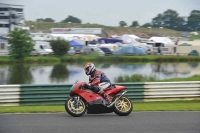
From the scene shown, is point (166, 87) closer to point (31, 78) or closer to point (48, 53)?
point (31, 78)

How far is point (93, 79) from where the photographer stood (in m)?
10.7

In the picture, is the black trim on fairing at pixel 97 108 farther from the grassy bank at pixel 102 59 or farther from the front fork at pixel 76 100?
the grassy bank at pixel 102 59

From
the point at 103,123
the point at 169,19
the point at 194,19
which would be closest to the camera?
the point at 103,123

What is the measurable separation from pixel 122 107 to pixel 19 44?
137 ft

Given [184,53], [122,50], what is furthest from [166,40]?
[122,50]

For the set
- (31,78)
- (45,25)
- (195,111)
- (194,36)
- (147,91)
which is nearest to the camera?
(195,111)

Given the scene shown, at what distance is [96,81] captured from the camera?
1064cm

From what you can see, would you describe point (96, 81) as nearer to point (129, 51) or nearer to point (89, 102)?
point (89, 102)

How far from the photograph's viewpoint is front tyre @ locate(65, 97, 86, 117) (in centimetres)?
→ 1058

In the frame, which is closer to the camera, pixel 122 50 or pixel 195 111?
pixel 195 111

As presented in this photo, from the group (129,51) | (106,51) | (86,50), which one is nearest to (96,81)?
(129,51)

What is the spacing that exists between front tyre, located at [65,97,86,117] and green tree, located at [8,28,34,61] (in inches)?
1530

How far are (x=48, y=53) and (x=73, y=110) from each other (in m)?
43.5

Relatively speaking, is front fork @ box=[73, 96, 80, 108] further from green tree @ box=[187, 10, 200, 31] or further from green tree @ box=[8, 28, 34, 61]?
green tree @ box=[8, 28, 34, 61]
